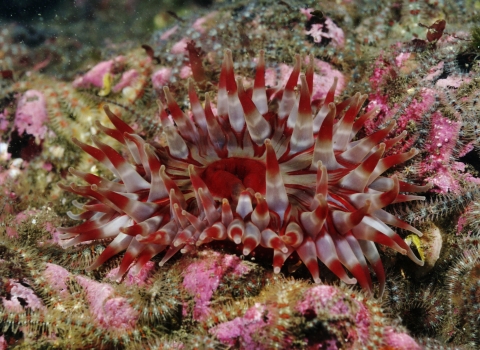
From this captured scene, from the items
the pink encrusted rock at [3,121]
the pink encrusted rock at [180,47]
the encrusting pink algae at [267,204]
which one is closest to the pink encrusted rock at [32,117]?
the encrusting pink algae at [267,204]

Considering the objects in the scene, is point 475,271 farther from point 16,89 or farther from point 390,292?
point 16,89


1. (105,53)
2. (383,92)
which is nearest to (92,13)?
(105,53)

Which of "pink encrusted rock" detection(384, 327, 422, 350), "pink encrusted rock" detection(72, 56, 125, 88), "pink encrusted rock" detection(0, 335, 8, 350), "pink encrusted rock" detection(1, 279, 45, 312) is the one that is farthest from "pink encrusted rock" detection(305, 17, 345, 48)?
"pink encrusted rock" detection(0, 335, 8, 350)

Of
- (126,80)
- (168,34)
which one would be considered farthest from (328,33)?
(126,80)

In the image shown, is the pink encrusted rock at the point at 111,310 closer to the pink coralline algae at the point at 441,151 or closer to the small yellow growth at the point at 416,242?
the small yellow growth at the point at 416,242

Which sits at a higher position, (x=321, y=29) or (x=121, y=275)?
(x=321, y=29)

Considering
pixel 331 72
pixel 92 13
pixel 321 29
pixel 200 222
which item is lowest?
pixel 92 13

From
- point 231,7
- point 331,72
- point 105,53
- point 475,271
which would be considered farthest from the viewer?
point 105,53
